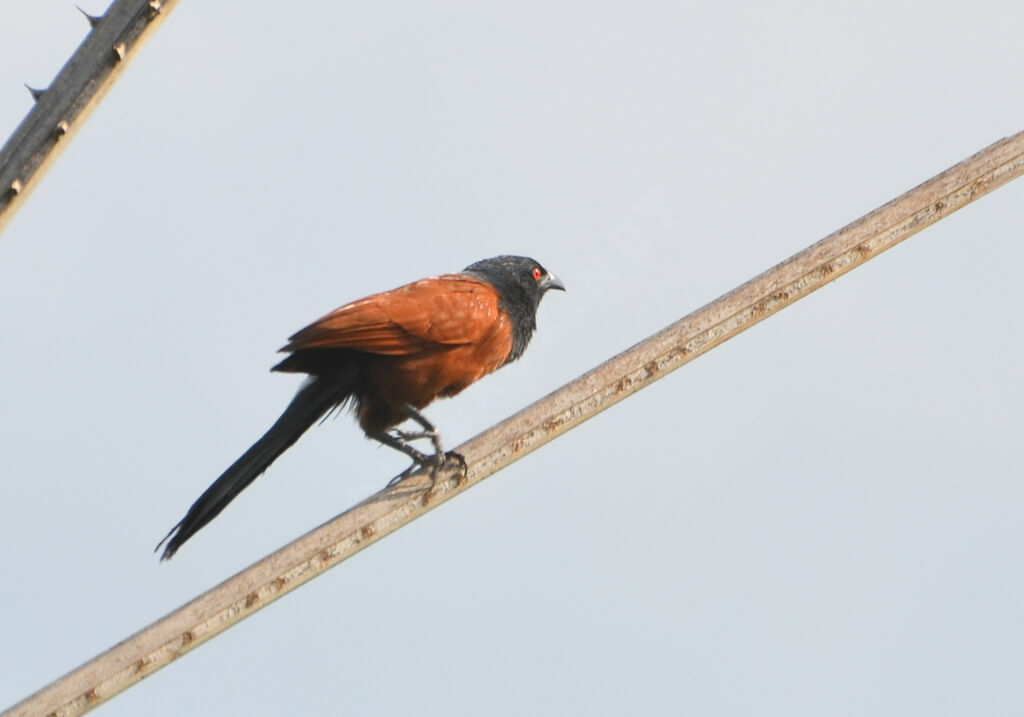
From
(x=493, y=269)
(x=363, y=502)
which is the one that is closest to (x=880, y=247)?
(x=363, y=502)

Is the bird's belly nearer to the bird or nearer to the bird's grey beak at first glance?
the bird

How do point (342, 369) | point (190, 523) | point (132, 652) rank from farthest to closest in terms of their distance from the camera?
point (342, 369), point (190, 523), point (132, 652)

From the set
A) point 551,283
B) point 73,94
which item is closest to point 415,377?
point 551,283

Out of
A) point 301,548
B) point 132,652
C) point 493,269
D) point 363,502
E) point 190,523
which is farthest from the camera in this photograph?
point 493,269

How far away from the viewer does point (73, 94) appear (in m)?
2.94

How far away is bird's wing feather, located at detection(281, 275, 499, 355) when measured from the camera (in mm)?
4801

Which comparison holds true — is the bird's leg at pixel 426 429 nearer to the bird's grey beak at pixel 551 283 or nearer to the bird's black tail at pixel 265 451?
the bird's black tail at pixel 265 451

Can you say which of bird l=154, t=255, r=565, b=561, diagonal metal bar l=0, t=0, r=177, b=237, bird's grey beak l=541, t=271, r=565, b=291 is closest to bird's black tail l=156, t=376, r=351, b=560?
bird l=154, t=255, r=565, b=561

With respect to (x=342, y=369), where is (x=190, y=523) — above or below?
below

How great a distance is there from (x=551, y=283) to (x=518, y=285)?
29 centimetres

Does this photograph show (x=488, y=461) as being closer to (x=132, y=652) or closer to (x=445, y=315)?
(x=132, y=652)

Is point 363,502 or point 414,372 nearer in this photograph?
point 363,502

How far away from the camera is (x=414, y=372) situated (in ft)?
16.7

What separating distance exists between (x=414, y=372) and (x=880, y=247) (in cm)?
211
